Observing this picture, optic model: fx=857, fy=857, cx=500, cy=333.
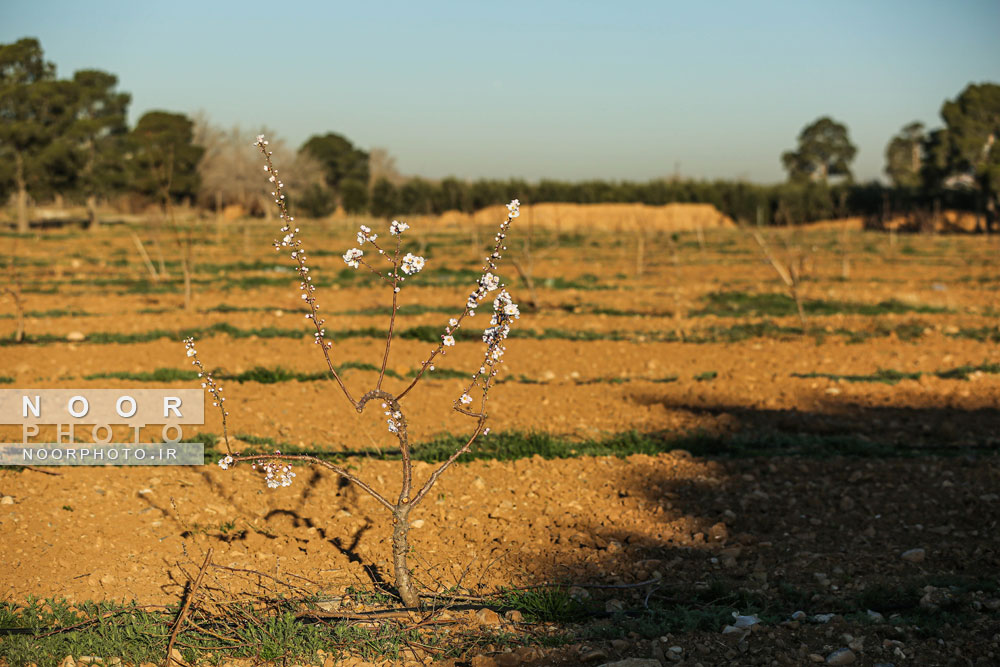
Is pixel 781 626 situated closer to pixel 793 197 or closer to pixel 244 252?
pixel 244 252

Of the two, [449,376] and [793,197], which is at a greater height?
[793,197]

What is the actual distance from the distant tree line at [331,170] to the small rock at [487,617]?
2558cm

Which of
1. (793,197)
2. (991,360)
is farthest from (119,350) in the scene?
(793,197)

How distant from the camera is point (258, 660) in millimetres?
3297

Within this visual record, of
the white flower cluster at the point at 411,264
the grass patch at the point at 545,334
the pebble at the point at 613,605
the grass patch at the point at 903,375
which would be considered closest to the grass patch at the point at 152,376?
the grass patch at the point at 545,334

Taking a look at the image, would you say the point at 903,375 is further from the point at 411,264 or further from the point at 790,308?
the point at 411,264

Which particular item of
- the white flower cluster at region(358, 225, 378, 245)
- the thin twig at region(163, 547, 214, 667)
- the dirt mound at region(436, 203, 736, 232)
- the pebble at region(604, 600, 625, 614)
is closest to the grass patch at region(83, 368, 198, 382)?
the thin twig at region(163, 547, 214, 667)

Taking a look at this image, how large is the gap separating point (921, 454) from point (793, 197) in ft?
170

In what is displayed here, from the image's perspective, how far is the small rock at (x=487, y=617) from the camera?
362 centimetres

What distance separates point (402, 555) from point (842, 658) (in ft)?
5.82

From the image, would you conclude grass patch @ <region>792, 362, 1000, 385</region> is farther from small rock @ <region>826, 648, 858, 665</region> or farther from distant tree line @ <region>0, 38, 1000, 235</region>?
distant tree line @ <region>0, 38, 1000, 235</region>

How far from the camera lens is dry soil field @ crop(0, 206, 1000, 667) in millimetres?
3467

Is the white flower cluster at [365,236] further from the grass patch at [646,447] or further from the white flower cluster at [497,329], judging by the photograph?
the grass patch at [646,447]

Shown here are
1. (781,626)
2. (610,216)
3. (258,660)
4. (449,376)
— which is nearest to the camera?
(258,660)
